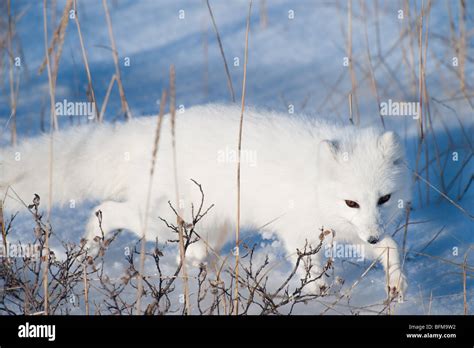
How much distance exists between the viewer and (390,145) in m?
2.34

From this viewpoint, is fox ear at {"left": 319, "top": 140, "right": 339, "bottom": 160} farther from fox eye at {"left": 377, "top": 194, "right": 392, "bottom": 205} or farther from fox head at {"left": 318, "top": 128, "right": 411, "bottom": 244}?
fox eye at {"left": 377, "top": 194, "right": 392, "bottom": 205}

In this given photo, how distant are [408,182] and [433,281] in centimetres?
38

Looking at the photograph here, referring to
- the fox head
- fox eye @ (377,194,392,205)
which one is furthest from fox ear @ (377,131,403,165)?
fox eye @ (377,194,392,205)

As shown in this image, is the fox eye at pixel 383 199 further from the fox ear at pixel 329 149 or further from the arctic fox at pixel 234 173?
the fox ear at pixel 329 149

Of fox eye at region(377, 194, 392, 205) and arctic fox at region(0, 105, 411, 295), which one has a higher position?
arctic fox at region(0, 105, 411, 295)

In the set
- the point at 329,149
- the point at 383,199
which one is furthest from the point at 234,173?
the point at 383,199

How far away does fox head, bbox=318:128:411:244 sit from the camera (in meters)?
2.28

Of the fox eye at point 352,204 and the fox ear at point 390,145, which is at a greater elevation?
the fox ear at point 390,145

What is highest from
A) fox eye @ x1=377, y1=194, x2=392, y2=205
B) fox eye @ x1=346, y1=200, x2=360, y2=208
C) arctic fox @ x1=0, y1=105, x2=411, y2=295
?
arctic fox @ x1=0, y1=105, x2=411, y2=295

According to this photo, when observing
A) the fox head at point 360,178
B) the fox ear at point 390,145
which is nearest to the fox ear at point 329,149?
the fox head at point 360,178

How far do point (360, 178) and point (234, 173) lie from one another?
0.47 metres

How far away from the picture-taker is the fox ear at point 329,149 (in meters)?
2.26

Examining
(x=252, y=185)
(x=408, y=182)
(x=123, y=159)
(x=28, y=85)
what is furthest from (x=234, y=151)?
(x=28, y=85)
